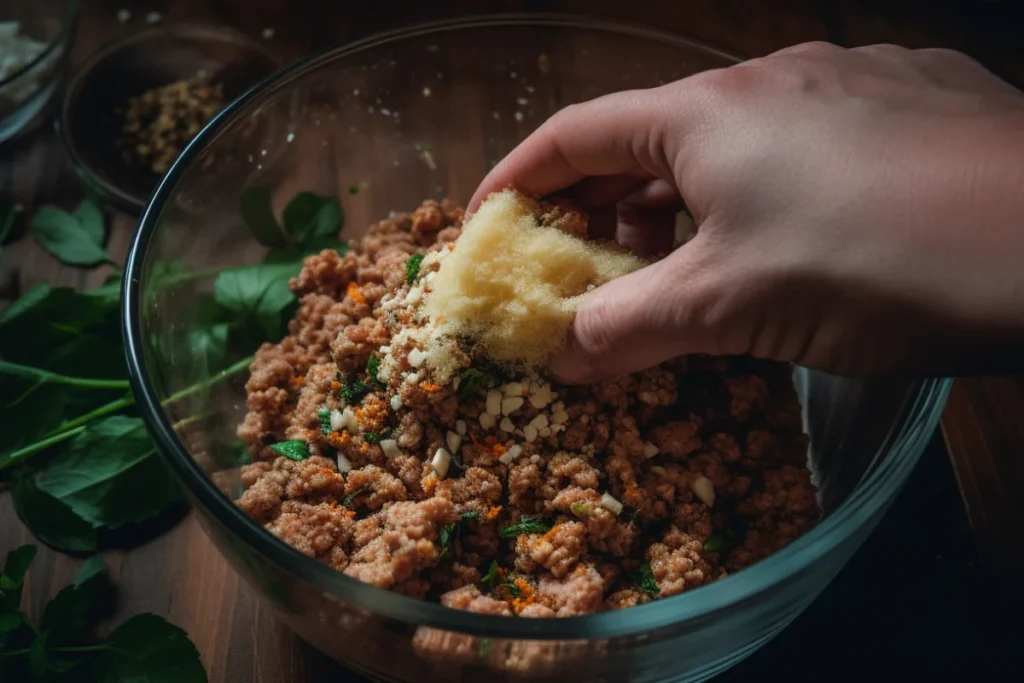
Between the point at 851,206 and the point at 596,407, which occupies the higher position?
the point at 851,206

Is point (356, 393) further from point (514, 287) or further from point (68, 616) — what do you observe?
point (68, 616)

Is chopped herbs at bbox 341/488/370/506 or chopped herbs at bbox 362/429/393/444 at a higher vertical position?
chopped herbs at bbox 362/429/393/444

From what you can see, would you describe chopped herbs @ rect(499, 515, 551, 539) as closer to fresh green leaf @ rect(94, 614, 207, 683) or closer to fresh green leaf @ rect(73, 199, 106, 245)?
fresh green leaf @ rect(94, 614, 207, 683)

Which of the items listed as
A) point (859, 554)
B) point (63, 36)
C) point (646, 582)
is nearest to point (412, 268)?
point (646, 582)

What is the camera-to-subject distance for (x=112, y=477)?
1422 millimetres

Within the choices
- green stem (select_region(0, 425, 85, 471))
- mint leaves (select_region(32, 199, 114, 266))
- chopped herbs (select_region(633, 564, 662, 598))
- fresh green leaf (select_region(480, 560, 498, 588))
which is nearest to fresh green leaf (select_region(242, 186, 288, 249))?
mint leaves (select_region(32, 199, 114, 266))

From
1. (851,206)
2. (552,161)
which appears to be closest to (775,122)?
(851,206)

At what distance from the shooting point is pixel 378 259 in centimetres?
141

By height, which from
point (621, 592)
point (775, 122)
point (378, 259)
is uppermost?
point (775, 122)

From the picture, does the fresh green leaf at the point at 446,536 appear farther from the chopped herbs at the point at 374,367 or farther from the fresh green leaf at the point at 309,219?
the fresh green leaf at the point at 309,219

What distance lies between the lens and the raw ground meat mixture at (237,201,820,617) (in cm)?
113

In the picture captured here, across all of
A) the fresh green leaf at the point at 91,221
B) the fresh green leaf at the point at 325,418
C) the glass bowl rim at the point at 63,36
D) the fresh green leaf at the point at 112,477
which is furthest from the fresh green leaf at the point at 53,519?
the glass bowl rim at the point at 63,36

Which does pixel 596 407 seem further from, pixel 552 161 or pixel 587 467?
pixel 552 161

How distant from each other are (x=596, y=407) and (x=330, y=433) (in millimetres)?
355
